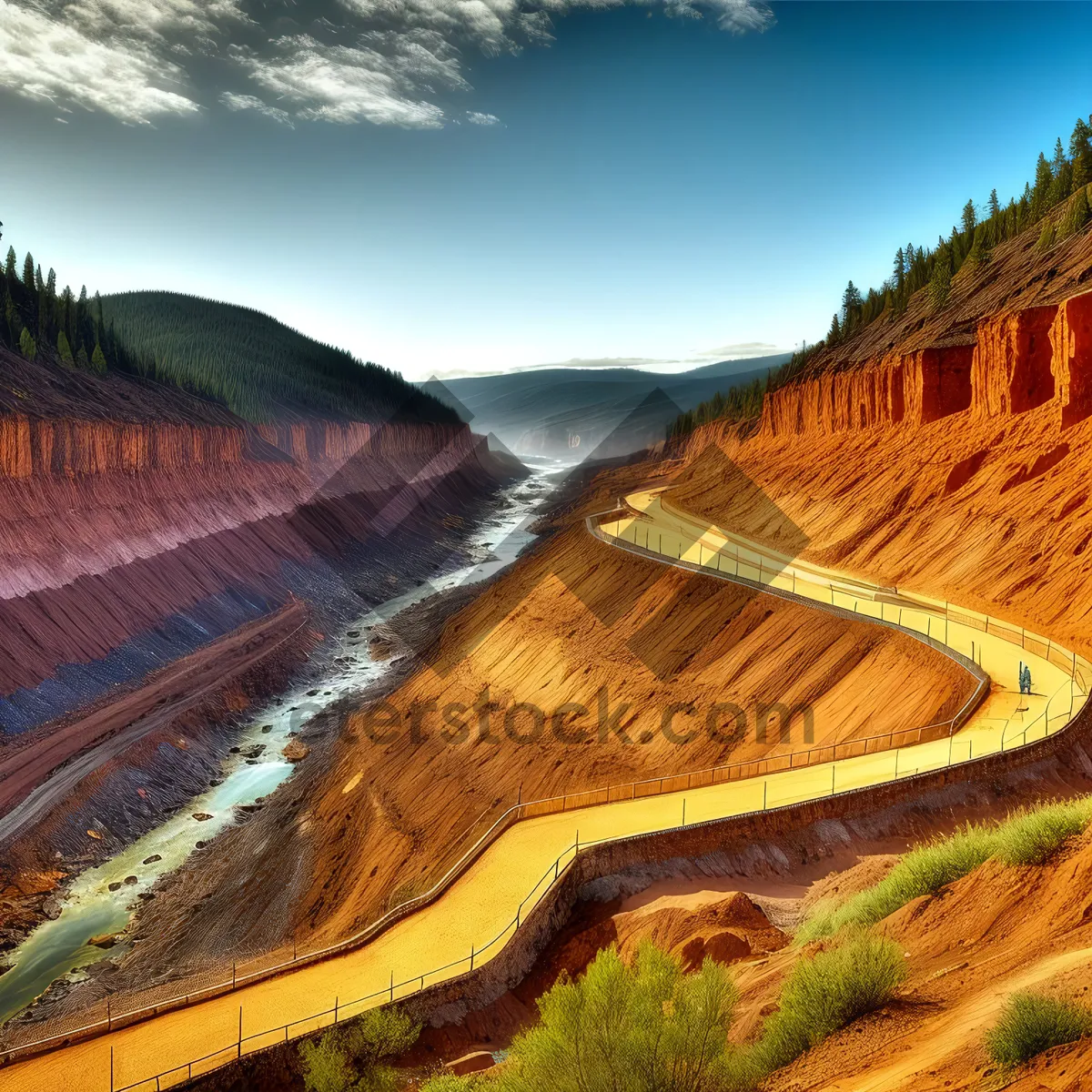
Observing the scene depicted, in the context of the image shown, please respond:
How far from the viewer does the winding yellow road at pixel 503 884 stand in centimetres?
1402

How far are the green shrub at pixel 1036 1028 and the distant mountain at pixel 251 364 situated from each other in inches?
3438

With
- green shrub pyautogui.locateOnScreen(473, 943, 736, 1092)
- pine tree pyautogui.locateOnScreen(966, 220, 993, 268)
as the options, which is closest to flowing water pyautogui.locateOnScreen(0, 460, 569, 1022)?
green shrub pyautogui.locateOnScreen(473, 943, 736, 1092)

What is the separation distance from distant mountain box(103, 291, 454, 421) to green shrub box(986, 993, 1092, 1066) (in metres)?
87.3

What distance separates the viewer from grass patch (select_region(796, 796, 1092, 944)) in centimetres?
1175

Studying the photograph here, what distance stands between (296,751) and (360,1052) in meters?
26.0

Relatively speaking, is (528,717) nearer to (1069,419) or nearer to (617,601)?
(617,601)

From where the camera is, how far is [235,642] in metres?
49.6

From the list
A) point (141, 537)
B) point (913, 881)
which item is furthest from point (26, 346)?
point (913, 881)

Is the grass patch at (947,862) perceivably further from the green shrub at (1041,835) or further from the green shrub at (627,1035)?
the green shrub at (627,1035)

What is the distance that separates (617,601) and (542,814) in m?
20.4

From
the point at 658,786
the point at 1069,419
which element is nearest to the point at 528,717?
the point at 658,786

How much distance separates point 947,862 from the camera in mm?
13156

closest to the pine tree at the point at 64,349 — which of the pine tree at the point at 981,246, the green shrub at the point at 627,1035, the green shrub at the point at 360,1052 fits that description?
the green shrub at the point at 360,1052

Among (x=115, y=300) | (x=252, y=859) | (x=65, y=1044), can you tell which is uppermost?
(x=115, y=300)
